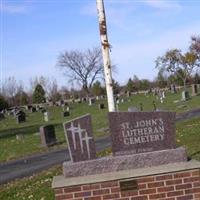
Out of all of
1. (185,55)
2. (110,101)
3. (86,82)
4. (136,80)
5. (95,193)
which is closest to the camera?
(95,193)

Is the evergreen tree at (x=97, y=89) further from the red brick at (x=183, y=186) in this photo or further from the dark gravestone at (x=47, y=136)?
the red brick at (x=183, y=186)

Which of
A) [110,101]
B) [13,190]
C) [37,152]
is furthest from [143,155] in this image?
[37,152]

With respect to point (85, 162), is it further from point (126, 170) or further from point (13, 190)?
point (13, 190)

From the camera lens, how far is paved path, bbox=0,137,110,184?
17.1 meters

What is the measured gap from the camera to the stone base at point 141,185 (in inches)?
286

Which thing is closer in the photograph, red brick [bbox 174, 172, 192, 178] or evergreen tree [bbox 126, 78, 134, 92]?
red brick [bbox 174, 172, 192, 178]

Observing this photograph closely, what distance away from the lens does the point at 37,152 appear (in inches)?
927

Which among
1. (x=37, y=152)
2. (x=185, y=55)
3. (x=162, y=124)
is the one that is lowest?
(x=37, y=152)

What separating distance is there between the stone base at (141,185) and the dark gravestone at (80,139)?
0.35 metres

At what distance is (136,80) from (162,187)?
384 feet

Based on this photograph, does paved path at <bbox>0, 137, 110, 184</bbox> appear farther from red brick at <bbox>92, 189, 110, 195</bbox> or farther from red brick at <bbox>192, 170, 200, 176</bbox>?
red brick at <bbox>192, 170, 200, 176</bbox>

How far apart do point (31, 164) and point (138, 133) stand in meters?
12.2

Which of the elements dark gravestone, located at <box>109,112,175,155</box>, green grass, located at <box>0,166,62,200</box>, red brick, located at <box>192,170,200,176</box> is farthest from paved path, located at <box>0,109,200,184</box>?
red brick, located at <box>192,170,200,176</box>

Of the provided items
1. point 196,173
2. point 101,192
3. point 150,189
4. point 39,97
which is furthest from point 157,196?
point 39,97
